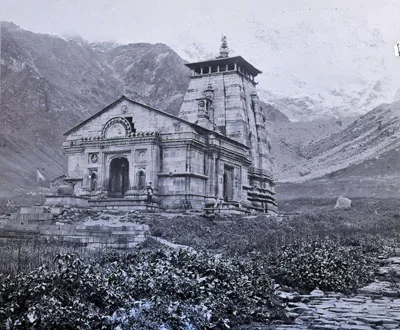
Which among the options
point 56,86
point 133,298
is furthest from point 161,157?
point 56,86

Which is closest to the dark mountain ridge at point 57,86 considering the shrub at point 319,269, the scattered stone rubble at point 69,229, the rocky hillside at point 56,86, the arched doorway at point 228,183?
the rocky hillside at point 56,86

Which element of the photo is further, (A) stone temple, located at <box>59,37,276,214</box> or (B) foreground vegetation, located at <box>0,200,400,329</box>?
(A) stone temple, located at <box>59,37,276,214</box>

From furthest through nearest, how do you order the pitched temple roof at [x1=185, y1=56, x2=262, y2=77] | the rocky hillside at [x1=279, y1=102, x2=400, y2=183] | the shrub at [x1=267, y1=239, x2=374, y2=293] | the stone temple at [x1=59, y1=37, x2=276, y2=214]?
the rocky hillside at [x1=279, y1=102, x2=400, y2=183] → the pitched temple roof at [x1=185, y1=56, x2=262, y2=77] → the stone temple at [x1=59, y1=37, x2=276, y2=214] → the shrub at [x1=267, y1=239, x2=374, y2=293]

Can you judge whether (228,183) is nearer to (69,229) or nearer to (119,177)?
(119,177)

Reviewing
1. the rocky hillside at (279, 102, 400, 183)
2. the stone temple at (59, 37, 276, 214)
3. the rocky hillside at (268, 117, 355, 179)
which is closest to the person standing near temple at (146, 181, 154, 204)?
the stone temple at (59, 37, 276, 214)

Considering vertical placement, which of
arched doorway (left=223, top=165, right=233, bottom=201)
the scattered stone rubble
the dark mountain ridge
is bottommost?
the scattered stone rubble

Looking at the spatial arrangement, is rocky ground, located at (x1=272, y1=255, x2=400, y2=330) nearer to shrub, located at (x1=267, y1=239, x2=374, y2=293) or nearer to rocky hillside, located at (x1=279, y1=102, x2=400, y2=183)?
shrub, located at (x1=267, y1=239, x2=374, y2=293)
